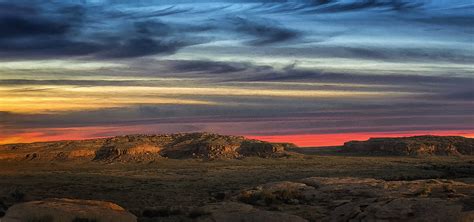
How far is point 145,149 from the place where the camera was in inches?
4751

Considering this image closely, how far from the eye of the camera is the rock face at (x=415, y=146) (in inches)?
5049

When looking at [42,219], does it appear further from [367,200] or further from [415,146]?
[415,146]

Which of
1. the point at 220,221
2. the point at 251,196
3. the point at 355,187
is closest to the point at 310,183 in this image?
the point at 355,187

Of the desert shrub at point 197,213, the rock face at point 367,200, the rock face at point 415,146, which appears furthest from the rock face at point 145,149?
the desert shrub at point 197,213

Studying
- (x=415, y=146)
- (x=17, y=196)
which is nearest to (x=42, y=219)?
(x=17, y=196)

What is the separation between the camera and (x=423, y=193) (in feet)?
88.9

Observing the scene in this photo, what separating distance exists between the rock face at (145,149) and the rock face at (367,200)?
83573 mm

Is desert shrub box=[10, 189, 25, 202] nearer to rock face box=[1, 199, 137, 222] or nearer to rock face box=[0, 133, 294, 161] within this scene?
rock face box=[1, 199, 137, 222]

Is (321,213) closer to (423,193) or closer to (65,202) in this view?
(423,193)

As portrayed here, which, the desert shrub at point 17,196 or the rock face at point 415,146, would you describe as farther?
the rock face at point 415,146

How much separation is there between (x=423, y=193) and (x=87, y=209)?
16.5 meters

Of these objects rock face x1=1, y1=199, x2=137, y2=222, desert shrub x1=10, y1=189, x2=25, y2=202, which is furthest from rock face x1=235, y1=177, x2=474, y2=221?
desert shrub x1=10, y1=189, x2=25, y2=202

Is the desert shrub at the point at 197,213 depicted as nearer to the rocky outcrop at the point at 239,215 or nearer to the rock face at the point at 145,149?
the rocky outcrop at the point at 239,215

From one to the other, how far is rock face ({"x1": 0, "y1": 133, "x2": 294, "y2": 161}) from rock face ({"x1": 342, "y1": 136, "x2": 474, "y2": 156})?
2458cm
